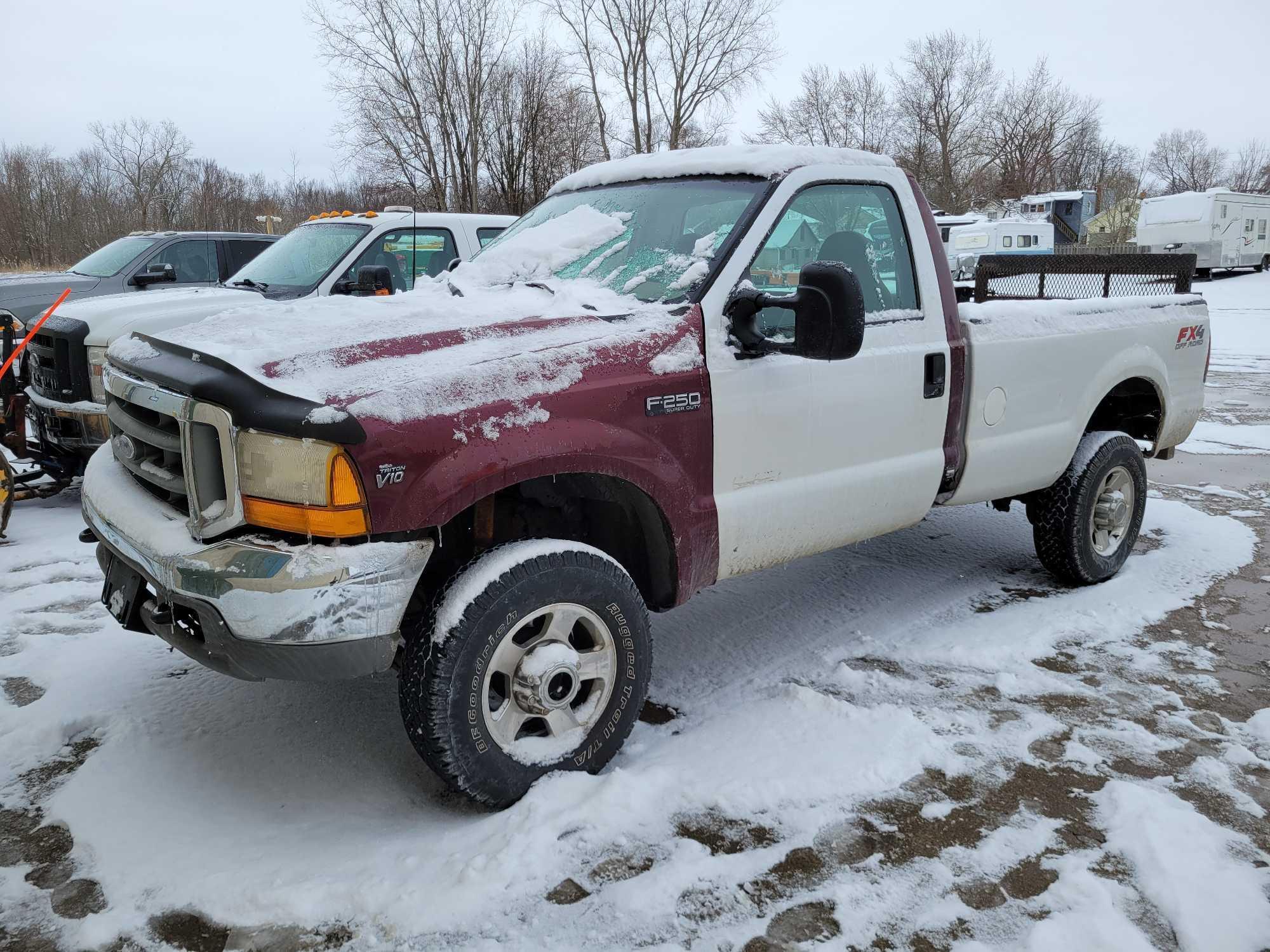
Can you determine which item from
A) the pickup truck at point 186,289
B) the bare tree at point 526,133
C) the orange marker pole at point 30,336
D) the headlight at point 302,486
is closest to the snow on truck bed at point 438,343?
the headlight at point 302,486

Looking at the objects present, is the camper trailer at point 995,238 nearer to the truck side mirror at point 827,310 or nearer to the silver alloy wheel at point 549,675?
the truck side mirror at point 827,310

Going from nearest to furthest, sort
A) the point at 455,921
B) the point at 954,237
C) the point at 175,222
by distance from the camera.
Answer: the point at 455,921
the point at 954,237
the point at 175,222

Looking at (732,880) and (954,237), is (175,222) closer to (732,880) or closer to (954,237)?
(954,237)

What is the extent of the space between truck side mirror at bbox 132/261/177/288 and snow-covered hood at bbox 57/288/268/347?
4.54ft

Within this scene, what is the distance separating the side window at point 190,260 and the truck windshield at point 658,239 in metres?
6.12

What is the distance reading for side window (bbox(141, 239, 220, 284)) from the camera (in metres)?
8.95

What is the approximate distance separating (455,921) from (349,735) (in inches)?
46.9

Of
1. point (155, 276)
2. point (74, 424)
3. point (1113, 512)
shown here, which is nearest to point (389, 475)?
point (1113, 512)

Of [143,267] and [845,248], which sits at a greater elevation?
[143,267]

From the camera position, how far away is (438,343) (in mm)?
2848

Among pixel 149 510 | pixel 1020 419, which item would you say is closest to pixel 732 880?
pixel 149 510

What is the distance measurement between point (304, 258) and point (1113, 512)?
5.84 m

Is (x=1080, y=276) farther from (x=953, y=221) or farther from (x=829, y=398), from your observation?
(x=953, y=221)

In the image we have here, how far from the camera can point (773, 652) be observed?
4.12 metres
